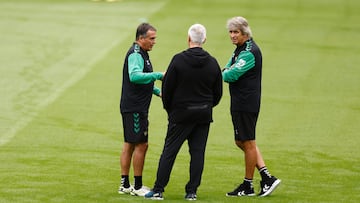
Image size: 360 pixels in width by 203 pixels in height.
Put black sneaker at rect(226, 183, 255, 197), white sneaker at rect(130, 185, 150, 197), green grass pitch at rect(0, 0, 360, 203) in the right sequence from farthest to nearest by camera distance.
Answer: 1. green grass pitch at rect(0, 0, 360, 203)
2. black sneaker at rect(226, 183, 255, 197)
3. white sneaker at rect(130, 185, 150, 197)

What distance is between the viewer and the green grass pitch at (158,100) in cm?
1198

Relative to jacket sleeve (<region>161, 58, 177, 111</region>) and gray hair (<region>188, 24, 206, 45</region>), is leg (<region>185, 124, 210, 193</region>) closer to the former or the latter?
jacket sleeve (<region>161, 58, 177, 111</region>)

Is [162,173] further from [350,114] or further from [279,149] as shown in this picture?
[350,114]

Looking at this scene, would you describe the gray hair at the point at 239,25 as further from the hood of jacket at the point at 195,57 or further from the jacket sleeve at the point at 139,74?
the jacket sleeve at the point at 139,74

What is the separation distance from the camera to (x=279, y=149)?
1463cm

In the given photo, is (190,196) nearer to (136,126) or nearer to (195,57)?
(136,126)

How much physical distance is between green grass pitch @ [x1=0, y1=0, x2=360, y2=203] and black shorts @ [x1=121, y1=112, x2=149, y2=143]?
2.31 ft

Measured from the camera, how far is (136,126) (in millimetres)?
10727

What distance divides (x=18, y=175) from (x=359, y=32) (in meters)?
16.2

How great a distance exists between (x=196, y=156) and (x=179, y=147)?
214mm

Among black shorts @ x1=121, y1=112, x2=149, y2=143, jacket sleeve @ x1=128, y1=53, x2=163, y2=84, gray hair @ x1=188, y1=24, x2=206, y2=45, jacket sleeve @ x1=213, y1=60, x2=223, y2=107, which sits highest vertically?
gray hair @ x1=188, y1=24, x2=206, y2=45

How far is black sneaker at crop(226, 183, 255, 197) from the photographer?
10914mm

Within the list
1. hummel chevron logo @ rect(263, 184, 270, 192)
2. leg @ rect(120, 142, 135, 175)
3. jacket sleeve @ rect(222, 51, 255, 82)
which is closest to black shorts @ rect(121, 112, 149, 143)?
leg @ rect(120, 142, 135, 175)

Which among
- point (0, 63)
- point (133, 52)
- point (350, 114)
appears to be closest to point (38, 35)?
point (0, 63)
